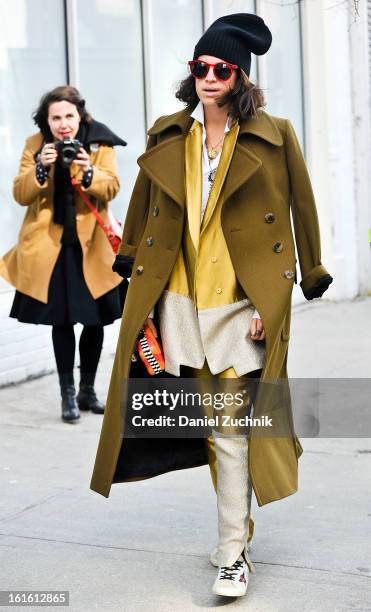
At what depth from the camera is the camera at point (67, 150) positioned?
6484 millimetres

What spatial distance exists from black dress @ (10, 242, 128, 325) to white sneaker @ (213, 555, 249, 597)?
2.81m

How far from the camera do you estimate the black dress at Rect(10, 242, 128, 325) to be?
670cm

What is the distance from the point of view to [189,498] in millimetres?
5297

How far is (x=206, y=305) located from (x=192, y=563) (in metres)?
1.02

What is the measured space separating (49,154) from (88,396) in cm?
155

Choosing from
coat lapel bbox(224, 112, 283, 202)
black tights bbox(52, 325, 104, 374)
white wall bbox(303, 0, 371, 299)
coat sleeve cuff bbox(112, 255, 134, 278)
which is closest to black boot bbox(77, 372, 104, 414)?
black tights bbox(52, 325, 104, 374)

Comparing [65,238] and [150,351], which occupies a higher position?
[150,351]

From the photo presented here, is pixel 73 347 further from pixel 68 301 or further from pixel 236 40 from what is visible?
pixel 236 40

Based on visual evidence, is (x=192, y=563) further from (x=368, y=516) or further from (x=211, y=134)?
(x=211, y=134)

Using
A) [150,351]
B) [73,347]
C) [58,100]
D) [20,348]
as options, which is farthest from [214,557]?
[20,348]

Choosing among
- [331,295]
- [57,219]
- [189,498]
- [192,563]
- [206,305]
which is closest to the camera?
[206,305]

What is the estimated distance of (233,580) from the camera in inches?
A: 158

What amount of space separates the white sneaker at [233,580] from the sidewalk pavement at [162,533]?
4 cm

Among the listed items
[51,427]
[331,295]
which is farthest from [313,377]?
[331,295]
